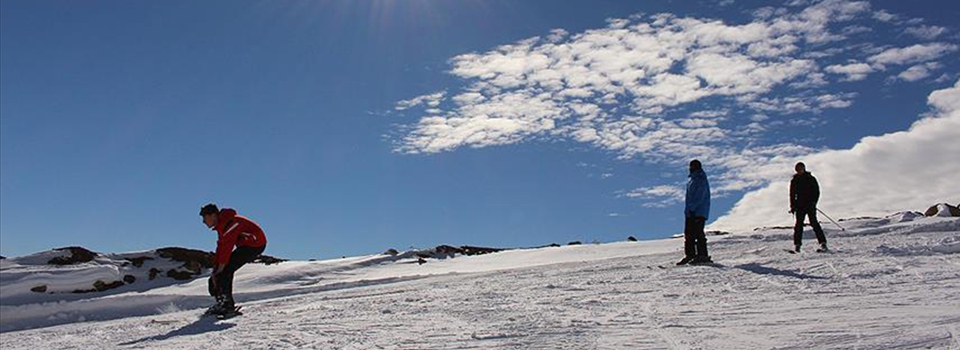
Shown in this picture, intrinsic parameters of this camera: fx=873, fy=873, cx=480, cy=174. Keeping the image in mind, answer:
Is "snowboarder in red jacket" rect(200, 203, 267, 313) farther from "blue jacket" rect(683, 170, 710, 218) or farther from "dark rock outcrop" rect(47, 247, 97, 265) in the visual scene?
"dark rock outcrop" rect(47, 247, 97, 265)

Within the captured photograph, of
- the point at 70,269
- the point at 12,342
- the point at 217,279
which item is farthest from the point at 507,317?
the point at 70,269

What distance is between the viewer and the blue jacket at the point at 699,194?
43.3 feet

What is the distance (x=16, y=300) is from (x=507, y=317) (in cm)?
1062

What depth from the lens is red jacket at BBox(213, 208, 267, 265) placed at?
10.4 metres

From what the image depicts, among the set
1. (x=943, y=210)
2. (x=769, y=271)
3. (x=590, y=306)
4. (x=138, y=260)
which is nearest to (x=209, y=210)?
(x=590, y=306)

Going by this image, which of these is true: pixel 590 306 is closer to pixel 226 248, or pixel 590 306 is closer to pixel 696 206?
pixel 226 248

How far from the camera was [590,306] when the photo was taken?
876 centimetres

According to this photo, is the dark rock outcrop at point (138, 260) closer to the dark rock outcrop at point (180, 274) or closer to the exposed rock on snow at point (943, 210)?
the dark rock outcrop at point (180, 274)

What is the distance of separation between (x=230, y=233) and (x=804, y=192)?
913 centimetres

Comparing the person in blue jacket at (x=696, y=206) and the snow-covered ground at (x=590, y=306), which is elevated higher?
the person in blue jacket at (x=696, y=206)

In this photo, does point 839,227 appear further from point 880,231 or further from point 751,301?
point 751,301

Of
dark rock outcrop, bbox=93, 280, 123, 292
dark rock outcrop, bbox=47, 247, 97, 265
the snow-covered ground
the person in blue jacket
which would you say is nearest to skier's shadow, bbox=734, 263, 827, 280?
the snow-covered ground

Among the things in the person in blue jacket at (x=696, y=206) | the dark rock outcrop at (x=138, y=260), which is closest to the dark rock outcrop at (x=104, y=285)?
the dark rock outcrop at (x=138, y=260)

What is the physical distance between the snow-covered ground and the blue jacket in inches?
35.8
